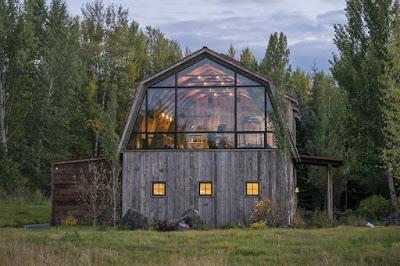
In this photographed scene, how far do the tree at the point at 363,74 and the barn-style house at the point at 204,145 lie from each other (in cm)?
Answer: 500

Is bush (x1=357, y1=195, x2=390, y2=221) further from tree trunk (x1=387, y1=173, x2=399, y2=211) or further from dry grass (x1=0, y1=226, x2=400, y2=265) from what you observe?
dry grass (x1=0, y1=226, x2=400, y2=265)

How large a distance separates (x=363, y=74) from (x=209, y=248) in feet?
55.3

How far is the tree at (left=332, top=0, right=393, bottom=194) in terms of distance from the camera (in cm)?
2914

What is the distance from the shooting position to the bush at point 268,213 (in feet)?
80.0

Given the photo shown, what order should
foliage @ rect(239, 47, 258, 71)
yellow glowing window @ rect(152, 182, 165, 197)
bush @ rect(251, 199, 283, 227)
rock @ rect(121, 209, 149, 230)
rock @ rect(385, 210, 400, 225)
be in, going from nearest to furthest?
rock @ rect(121, 209, 149, 230), bush @ rect(251, 199, 283, 227), rock @ rect(385, 210, 400, 225), yellow glowing window @ rect(152, 182, 165, 197), foliage @ rect(239, 47, 258, 71)

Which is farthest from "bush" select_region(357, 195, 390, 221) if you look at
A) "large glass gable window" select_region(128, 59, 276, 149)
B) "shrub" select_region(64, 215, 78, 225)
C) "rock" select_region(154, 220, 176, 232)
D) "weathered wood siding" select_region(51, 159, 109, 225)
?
"shrub" select_region(64, 215, 78, 225)

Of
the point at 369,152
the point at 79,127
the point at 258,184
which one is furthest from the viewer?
the point at 79,127

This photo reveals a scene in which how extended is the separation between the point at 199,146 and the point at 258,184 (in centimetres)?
287

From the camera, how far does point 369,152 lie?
1156 inches

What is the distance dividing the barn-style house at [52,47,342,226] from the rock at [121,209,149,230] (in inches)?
95.7

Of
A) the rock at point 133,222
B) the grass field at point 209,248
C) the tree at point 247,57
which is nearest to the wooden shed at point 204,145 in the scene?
the rock at point 133,222

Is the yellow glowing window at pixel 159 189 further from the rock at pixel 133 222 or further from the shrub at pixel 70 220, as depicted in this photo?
the shrub at pixel 70 220

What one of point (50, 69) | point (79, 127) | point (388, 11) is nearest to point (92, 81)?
point (79, 127)

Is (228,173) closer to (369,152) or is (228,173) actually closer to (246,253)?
(369,152)
